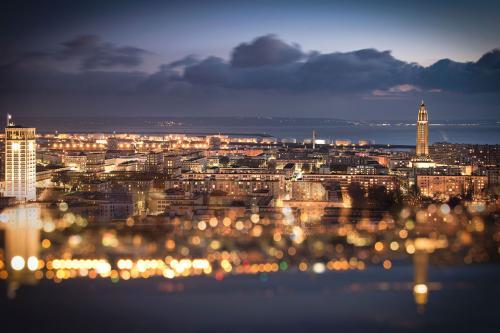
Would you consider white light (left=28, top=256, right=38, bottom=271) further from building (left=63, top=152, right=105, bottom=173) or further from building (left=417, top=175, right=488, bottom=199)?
building (left=63, top=152, right=105, bottom=173)

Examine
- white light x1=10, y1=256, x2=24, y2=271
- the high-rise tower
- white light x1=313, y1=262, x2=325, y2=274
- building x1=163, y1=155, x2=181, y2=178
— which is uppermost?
the high-rise tower

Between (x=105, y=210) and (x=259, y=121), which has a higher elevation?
(x=259, y=121)

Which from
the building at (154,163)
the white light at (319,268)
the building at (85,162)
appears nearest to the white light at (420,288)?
the white light at (319,268)

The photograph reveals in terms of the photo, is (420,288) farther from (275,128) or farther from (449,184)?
(275,128)

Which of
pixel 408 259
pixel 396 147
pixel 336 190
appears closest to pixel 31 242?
pixel 408 259

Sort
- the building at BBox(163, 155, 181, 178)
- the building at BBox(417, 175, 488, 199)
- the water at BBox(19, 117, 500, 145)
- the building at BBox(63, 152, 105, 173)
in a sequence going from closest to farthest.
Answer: the building at BBox(417, 175, 488, 199) → the building at BBox(163, 155, 181, 178) → the building at BBox(63, 152, 105, 173) → the water at BBox(19, 117, 500, 145)

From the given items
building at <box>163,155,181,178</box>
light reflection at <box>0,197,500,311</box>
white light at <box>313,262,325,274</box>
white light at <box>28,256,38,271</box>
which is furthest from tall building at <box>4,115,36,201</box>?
white light at <box>313,262,325,274</box>

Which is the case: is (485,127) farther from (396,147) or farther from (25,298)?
(25,298)
